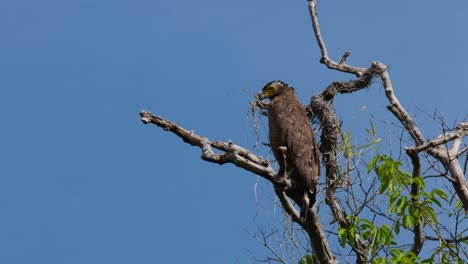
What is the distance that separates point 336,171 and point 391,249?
1.52 metres

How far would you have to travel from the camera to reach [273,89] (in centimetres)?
787

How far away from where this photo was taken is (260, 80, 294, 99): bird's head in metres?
7.84

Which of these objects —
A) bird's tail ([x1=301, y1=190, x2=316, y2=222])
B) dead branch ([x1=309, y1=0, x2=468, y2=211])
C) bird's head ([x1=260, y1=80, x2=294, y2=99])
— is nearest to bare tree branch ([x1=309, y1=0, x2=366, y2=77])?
dead branch ([x1=309, y1=0, x2=468, y2=211])

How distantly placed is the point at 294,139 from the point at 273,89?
98 centimetres

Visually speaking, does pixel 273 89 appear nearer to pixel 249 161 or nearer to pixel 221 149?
pixel 221 149

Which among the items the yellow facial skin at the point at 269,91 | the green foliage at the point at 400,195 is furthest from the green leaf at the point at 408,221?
the yellow facial skin at the point at 269,91

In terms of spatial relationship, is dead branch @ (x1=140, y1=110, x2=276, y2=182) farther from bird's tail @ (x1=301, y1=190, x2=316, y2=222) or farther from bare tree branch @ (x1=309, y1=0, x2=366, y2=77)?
bare tree branch @ (x1=309, y1=0, x2=366, y2=77)

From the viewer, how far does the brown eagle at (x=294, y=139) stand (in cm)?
648

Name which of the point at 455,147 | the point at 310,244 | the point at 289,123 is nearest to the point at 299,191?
the point at 310,244

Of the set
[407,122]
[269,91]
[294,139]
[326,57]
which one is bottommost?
[294,139]

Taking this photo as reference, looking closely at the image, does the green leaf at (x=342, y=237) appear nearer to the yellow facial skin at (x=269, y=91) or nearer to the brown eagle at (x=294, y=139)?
the brown eagle at (x=294, y=139)

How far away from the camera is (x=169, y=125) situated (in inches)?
241

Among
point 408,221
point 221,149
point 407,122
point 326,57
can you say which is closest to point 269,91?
point 326,57

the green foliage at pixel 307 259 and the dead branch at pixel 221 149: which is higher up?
the dead branch at pixel 221 149
